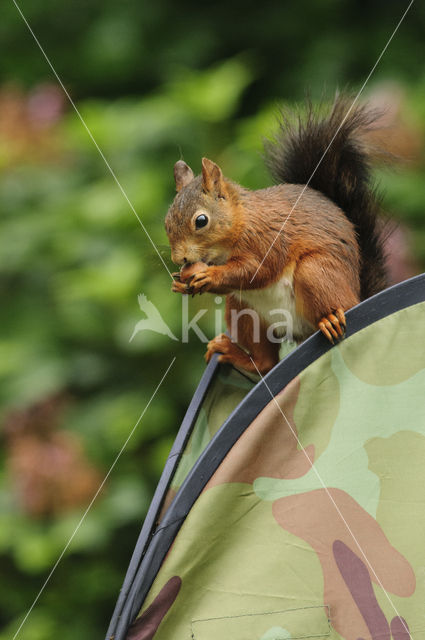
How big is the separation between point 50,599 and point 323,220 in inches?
33.8

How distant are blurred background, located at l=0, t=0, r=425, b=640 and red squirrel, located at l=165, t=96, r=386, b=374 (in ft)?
0.92

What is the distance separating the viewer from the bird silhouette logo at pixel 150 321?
0.97 metres

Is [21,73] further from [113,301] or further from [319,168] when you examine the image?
[319,168]

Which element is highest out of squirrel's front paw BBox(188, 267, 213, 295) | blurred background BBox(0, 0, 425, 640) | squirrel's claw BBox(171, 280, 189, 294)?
squirrel's claw BBox(171, 280, 189, 294)

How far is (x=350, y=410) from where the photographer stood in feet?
1.80

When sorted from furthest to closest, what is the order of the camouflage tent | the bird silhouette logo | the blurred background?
the blurred background
the bird silhouette logo
the camouflage tent

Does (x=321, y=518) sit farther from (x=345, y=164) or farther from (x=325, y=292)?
(x=345, y=164)

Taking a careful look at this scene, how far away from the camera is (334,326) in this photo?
56 cm

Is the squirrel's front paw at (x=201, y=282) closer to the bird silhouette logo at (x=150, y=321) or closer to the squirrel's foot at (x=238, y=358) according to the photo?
the squirrel's foot at (x=238, y=358)

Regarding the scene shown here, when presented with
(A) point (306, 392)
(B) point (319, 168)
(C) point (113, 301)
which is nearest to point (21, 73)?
(C) point (113, 301)

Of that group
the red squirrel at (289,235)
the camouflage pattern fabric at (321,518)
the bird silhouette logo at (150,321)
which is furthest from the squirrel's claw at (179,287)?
the bird silhouette logo at (150,321)

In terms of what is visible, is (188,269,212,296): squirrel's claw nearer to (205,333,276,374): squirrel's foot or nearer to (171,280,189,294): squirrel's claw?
(171,280,189,294): squirrel's claw

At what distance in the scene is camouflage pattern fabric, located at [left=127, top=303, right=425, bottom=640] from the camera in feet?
1.70

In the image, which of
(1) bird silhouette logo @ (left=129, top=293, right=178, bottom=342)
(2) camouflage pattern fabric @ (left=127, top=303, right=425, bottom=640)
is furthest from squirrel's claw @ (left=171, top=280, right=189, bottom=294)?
(1) bird silhouette logo @ (left=129, top=293, right=178, bottom=342)
